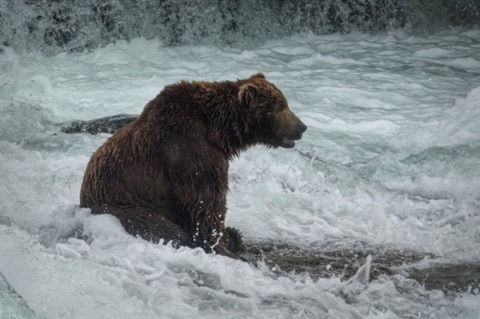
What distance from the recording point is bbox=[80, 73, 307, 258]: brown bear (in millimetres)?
5430

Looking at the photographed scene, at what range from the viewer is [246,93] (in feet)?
18.8

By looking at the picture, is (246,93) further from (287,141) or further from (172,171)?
(172,171)

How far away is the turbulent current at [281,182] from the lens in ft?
15.8

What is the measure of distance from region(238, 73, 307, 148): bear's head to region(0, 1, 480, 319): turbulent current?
0.76m

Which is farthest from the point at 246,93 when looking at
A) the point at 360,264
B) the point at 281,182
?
the point at 281,182

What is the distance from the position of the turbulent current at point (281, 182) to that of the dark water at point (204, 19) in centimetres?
18

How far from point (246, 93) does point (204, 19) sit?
9179 mm

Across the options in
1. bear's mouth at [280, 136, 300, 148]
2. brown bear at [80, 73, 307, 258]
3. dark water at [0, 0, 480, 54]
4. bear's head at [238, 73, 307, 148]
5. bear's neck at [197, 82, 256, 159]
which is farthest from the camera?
dark water at [0, 0, 480, 54]

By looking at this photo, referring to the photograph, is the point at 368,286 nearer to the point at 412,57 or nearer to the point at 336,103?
the point at 336,103

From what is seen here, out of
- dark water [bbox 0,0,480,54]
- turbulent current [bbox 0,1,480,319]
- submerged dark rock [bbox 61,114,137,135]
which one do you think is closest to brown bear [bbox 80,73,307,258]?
turbulent current [bbox 0,1,480,319]

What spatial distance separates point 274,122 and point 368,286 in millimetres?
1247

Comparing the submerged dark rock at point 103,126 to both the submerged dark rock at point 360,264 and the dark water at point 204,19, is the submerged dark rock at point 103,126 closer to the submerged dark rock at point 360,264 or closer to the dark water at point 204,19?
the submerged dark rock at point 360,264

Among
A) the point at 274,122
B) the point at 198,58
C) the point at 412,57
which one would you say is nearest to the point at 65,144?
the point at 274,122

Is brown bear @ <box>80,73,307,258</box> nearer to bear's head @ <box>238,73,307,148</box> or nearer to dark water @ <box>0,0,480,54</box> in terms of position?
bear's head @ <box>238,73,307,148</box>
